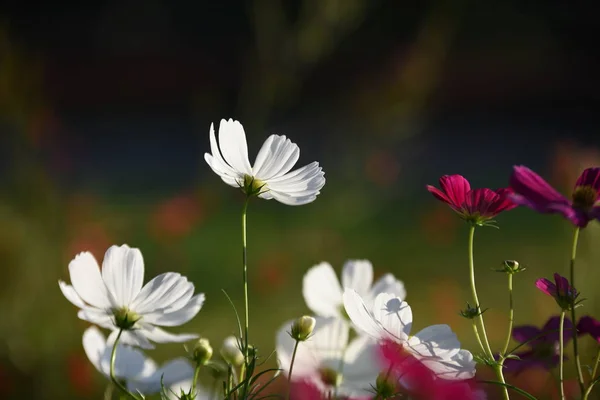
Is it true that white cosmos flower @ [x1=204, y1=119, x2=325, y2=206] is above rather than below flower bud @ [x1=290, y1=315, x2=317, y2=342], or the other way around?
above

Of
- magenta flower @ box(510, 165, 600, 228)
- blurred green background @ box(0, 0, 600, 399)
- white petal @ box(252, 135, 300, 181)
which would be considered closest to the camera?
magenta flower @ box(510, 165, 600, 228)

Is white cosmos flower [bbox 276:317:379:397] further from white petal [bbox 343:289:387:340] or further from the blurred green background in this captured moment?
the blurred green background

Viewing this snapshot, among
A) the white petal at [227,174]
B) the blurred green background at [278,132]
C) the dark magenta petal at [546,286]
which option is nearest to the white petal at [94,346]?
the white petal at [227,174]

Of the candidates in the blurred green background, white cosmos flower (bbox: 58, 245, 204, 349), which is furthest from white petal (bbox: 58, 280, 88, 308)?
the blurred green background

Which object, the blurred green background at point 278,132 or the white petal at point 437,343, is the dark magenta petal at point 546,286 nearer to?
the white petal at point 437,343

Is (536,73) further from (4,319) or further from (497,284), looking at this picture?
(4,319)

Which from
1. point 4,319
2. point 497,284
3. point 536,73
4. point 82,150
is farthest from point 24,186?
point 536,73

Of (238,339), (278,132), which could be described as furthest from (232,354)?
(278,132)

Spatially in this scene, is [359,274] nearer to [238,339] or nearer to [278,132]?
[238,339]
